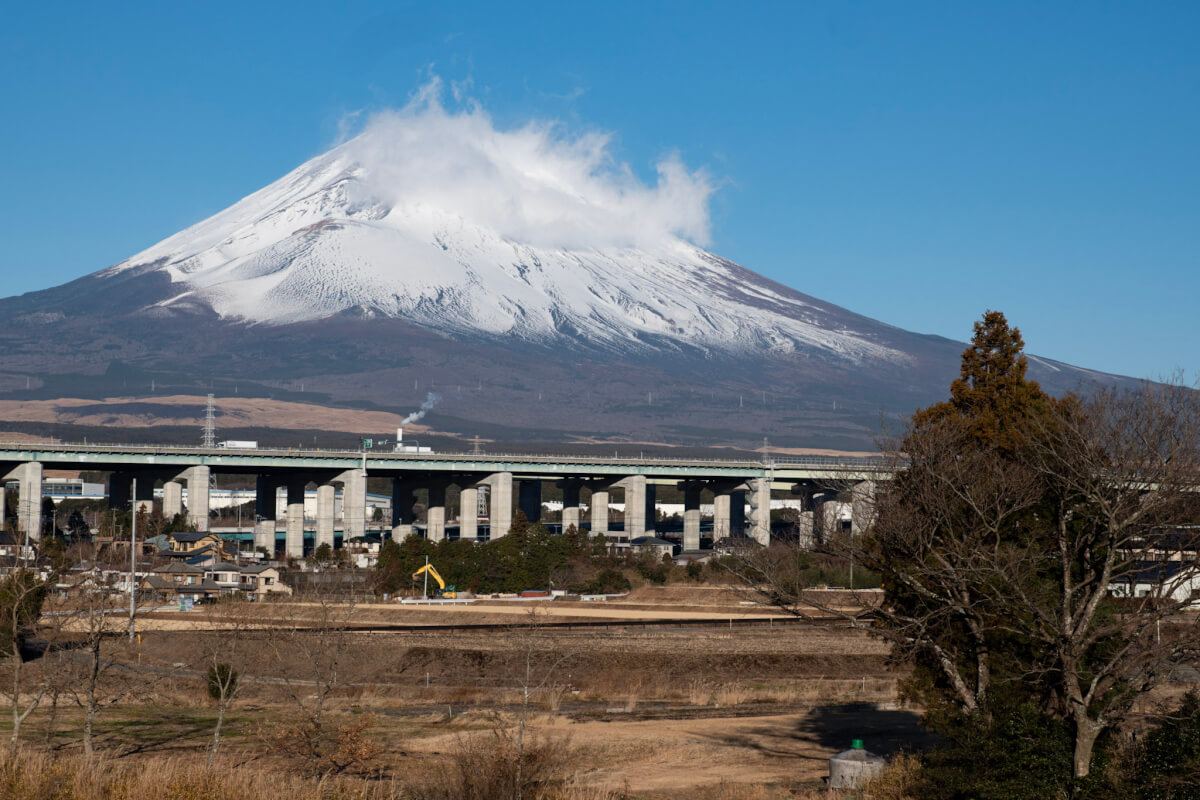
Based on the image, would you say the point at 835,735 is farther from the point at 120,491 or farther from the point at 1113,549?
the point at 120,491

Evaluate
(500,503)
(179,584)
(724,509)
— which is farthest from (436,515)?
(179,584)

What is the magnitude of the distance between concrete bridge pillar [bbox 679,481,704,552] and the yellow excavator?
5011 centimetres

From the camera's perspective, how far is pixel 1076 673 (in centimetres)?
2773

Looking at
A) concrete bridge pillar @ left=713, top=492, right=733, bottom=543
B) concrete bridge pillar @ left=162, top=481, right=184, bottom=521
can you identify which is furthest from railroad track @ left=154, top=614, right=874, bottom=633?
concrete bridge pillar @ left=713, top=492, right=733, bottom=543

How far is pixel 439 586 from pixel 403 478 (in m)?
52.5

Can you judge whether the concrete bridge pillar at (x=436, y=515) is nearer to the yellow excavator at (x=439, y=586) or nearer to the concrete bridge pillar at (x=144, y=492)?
the concrete bridge pillar at (x=144, y=492)

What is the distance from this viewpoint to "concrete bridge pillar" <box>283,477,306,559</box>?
13412 centimetres

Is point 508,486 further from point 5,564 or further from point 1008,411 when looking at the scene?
point 1008,411

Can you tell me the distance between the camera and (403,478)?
500ft

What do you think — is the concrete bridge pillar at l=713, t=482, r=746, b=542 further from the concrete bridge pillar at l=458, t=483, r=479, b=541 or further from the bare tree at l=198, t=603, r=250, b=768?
the bare tree at l=198, t=603, r=250, b=768

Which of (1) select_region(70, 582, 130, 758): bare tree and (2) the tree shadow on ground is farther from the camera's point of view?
(2) the tree shadow on ground

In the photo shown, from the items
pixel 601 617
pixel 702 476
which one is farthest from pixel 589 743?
pixel 702 476

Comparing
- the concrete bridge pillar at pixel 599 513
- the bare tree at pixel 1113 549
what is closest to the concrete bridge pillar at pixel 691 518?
the concrete bridge pillar at pixel 599 513

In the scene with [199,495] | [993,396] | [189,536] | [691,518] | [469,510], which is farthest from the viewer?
[691,518]
